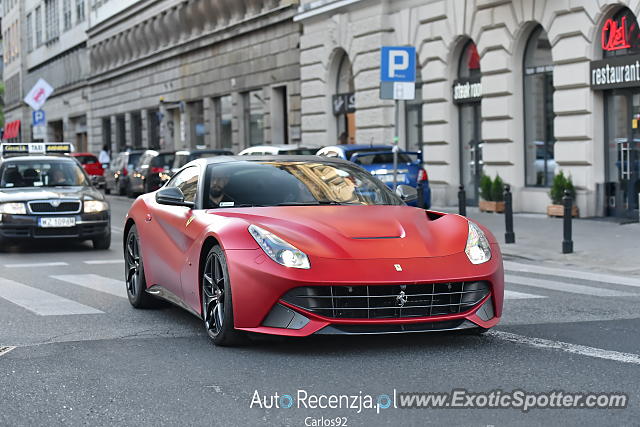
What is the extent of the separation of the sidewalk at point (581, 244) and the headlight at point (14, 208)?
6.74 meters

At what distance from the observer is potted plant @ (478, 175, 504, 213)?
24.0 metres

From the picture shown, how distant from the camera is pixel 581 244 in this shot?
1680cm

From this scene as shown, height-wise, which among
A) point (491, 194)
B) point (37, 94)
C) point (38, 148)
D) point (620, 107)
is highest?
point (37, 94)

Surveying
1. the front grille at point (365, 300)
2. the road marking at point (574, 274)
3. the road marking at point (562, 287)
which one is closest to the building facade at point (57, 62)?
the road marking at point (574, 274)

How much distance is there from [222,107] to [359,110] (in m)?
13.6

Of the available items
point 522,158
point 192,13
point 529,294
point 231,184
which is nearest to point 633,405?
point 231,184

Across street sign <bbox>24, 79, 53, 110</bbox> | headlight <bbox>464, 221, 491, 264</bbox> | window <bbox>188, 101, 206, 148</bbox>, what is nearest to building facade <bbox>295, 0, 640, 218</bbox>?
headlight <bbox>464, 221, 491, 264</bbox>

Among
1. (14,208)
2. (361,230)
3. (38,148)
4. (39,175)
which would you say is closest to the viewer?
(361,230)

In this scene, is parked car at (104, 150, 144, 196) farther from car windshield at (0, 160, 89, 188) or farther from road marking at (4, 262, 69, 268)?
road marking at (4, 262, 69, 268)

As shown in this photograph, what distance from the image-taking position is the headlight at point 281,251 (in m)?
7.28

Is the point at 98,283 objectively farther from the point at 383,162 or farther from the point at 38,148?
the point at 38,148

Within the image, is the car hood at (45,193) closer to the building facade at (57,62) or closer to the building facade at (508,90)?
the building facade at (508,90)

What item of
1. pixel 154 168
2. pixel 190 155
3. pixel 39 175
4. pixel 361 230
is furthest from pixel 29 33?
pixel 361 230

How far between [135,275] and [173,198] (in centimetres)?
153
